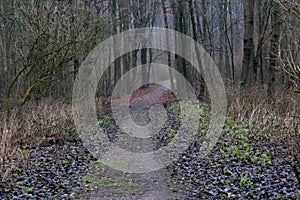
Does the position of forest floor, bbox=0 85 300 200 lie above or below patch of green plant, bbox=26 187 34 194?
below

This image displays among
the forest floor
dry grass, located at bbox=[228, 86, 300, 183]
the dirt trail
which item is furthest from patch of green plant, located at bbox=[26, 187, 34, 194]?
dry grass, located at bbox=[228, 86, 300, 183]

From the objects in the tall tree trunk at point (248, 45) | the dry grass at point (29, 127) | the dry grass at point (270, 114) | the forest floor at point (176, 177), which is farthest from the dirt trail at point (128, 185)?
the tall tree trunk at point (248, 45)

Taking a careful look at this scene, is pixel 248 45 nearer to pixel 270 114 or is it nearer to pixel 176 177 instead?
pixel 270 114

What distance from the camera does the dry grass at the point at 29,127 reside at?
27.3ft

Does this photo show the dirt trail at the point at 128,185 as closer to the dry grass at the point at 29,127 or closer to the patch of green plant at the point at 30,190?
the patch of green plant at the point at 30,190

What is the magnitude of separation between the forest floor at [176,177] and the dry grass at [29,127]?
20.1 inches

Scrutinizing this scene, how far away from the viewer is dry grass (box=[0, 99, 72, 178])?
8.32m

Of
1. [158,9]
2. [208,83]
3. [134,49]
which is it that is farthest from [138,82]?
[208,83]

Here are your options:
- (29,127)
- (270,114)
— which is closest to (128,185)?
(29,127)

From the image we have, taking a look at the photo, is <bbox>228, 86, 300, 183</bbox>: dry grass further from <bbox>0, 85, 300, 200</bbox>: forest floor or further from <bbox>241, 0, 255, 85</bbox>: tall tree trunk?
<bbox>241, 0, 255, 85</bbox>: tall tree trunk

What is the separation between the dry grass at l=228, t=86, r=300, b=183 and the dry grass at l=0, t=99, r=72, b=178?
5841mm

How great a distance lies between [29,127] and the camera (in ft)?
35.1

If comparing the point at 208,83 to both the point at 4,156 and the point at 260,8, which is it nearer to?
the point at 260,8

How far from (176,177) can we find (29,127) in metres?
5.47
